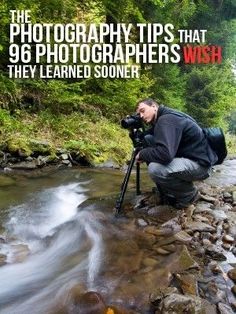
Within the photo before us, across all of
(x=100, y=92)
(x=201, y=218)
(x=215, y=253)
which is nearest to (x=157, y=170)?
(x=201, y=218)

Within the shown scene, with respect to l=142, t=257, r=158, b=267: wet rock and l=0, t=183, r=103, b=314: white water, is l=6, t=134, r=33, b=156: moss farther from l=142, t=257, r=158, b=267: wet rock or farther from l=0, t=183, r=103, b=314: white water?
l=142, t=257, r=158, b=267: wet rock

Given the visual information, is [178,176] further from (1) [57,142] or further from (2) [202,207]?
(1) [57,142]

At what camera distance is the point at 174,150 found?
16.5 feet

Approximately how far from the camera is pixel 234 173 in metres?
11.2

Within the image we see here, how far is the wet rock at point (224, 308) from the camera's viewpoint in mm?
3354

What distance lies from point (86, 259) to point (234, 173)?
7858mm

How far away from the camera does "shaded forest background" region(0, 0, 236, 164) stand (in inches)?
431

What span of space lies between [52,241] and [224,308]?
7.91 ft

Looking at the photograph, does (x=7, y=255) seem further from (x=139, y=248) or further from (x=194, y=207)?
(x=194, y=207)

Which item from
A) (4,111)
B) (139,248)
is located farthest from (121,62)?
(139,248)

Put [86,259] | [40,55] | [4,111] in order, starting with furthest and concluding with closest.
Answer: [40,55] < [4,111] < [86,259]

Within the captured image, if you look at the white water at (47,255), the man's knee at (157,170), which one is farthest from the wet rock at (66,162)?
the man's knee at (157,170)

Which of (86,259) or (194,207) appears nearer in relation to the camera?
(86,259)

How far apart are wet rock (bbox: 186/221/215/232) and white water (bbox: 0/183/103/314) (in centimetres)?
115
